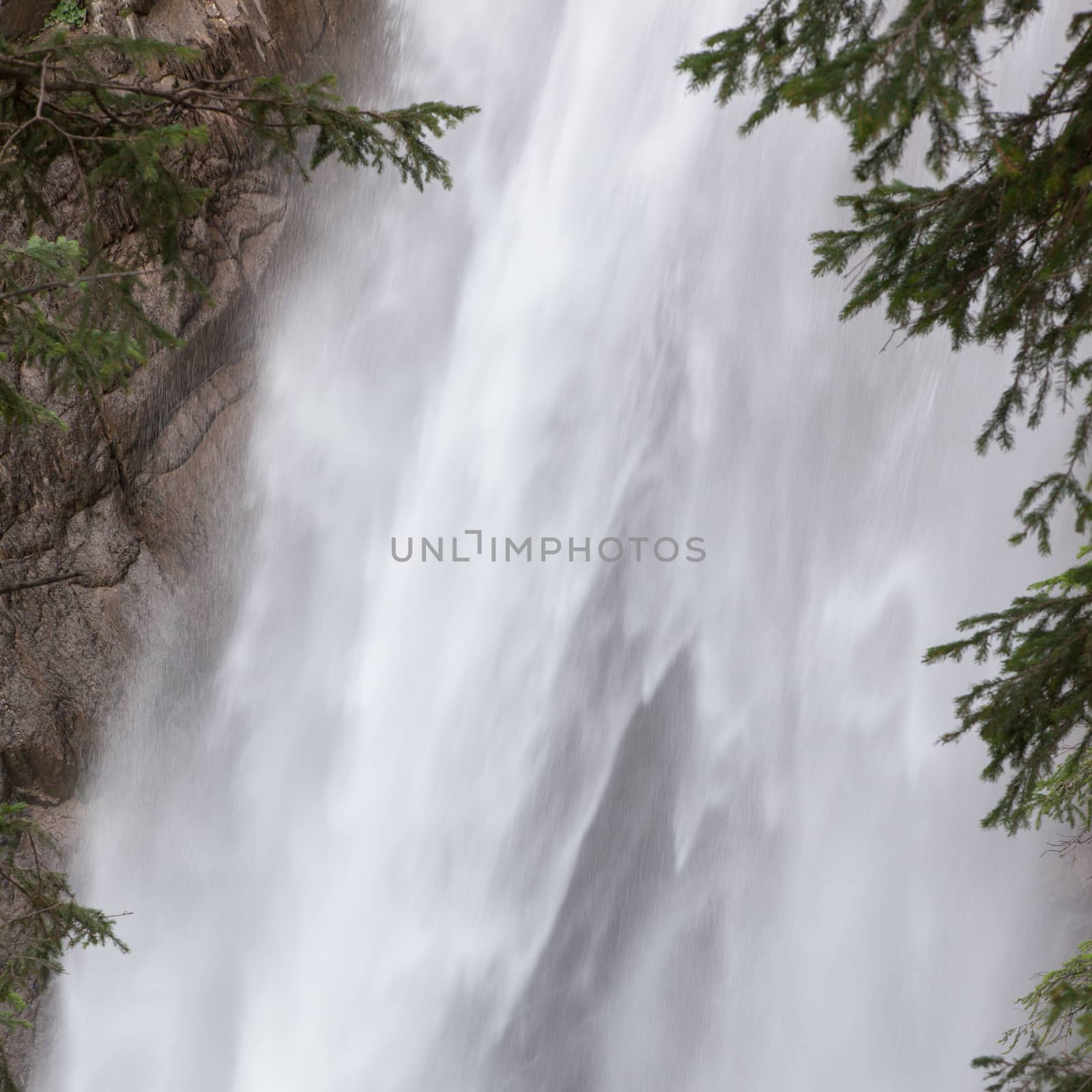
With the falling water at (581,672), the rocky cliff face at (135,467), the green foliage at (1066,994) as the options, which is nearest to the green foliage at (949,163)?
the green foliage at (1066,994)

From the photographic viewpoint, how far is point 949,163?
3109mm

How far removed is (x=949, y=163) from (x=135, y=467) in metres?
8.91

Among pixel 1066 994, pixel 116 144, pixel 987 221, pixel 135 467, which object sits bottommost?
pixel 1066 994

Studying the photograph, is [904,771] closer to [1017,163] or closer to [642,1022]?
[642,1022]

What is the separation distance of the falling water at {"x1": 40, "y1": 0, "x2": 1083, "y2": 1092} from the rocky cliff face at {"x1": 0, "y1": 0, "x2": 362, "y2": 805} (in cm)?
47

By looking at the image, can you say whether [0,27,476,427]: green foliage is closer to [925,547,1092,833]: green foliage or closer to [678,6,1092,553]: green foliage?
[678,6,1092,553]: green foliage

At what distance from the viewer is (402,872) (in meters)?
10.2

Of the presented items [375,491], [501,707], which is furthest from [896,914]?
[375,491]

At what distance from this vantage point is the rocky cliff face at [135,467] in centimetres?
957

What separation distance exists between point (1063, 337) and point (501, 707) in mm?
7920

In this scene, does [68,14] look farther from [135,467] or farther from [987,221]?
[987,221]

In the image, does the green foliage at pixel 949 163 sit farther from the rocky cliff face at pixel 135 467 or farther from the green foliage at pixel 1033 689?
the rocky cliff face at pixel 135 467

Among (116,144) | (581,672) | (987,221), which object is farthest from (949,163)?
(581,672)

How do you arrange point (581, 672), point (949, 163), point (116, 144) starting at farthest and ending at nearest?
1. point (581, 672)
2. point (116, 144)
3. point (949, 163)
